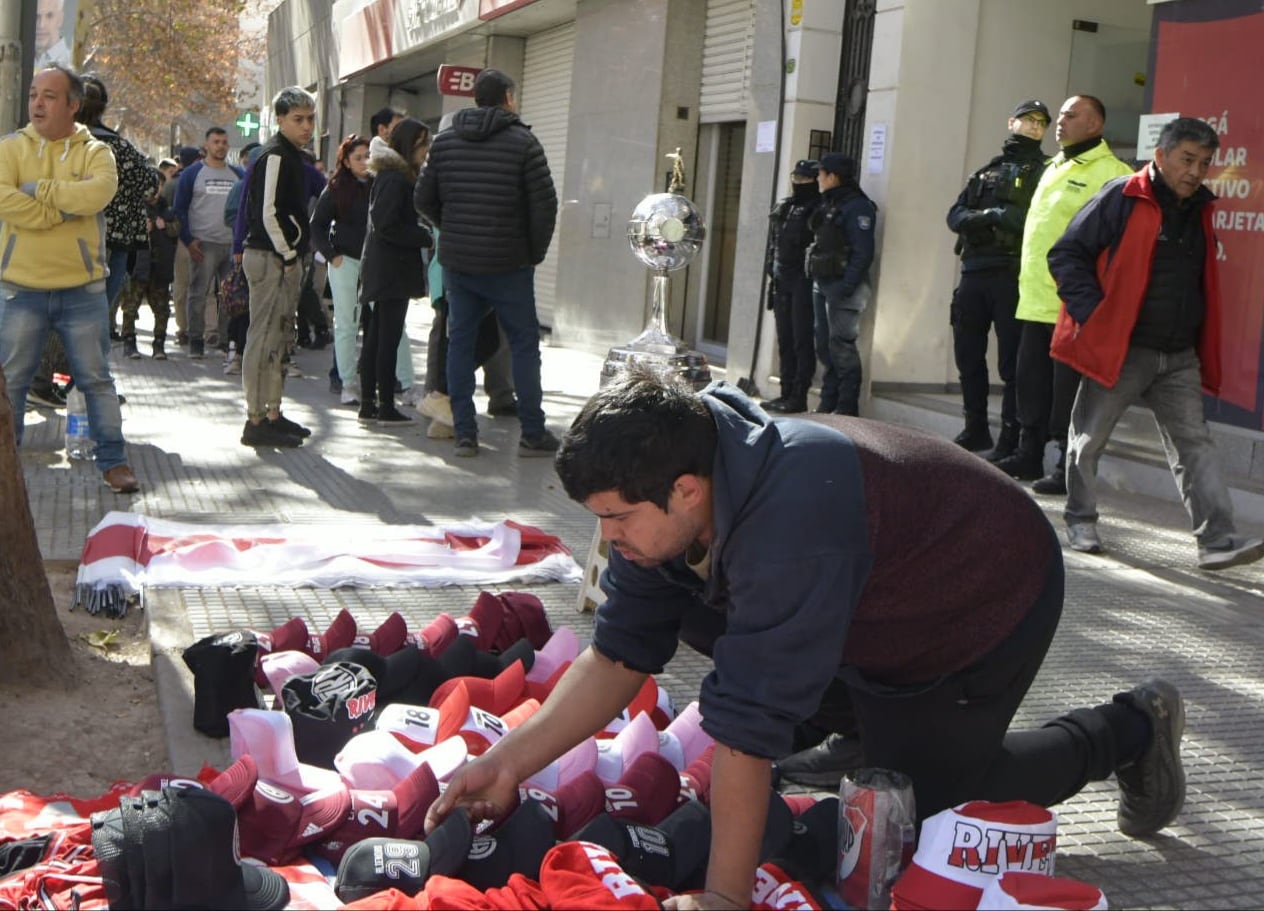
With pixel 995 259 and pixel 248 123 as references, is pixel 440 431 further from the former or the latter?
pixel 248 123

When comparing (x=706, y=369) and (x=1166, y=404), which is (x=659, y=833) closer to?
(x=706, y=369)

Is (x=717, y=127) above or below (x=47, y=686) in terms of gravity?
above

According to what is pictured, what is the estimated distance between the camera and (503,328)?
8031mm

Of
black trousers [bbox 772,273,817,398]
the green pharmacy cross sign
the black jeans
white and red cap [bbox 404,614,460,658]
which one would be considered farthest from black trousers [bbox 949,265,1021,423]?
the green pharmacy cross sign

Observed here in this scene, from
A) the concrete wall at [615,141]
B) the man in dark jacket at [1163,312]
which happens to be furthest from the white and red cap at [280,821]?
the concrete wall at [615,141]

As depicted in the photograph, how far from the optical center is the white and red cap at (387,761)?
3.17m

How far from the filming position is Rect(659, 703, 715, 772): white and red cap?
3486 mm

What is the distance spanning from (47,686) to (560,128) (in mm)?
14124

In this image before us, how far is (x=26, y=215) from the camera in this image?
20.2 feet

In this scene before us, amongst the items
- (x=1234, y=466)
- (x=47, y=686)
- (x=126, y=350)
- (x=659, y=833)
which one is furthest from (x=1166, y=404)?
(x=126, y=350)

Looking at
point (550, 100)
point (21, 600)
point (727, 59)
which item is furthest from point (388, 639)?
point (550, 100)

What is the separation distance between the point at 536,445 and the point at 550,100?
416 inches

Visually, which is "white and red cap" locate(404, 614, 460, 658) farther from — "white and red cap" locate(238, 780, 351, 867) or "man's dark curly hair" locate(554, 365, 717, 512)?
"man's dark curly hair" locate(554, 365, 717, 512)

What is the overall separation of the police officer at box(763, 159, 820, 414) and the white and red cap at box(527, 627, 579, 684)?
638 cm
